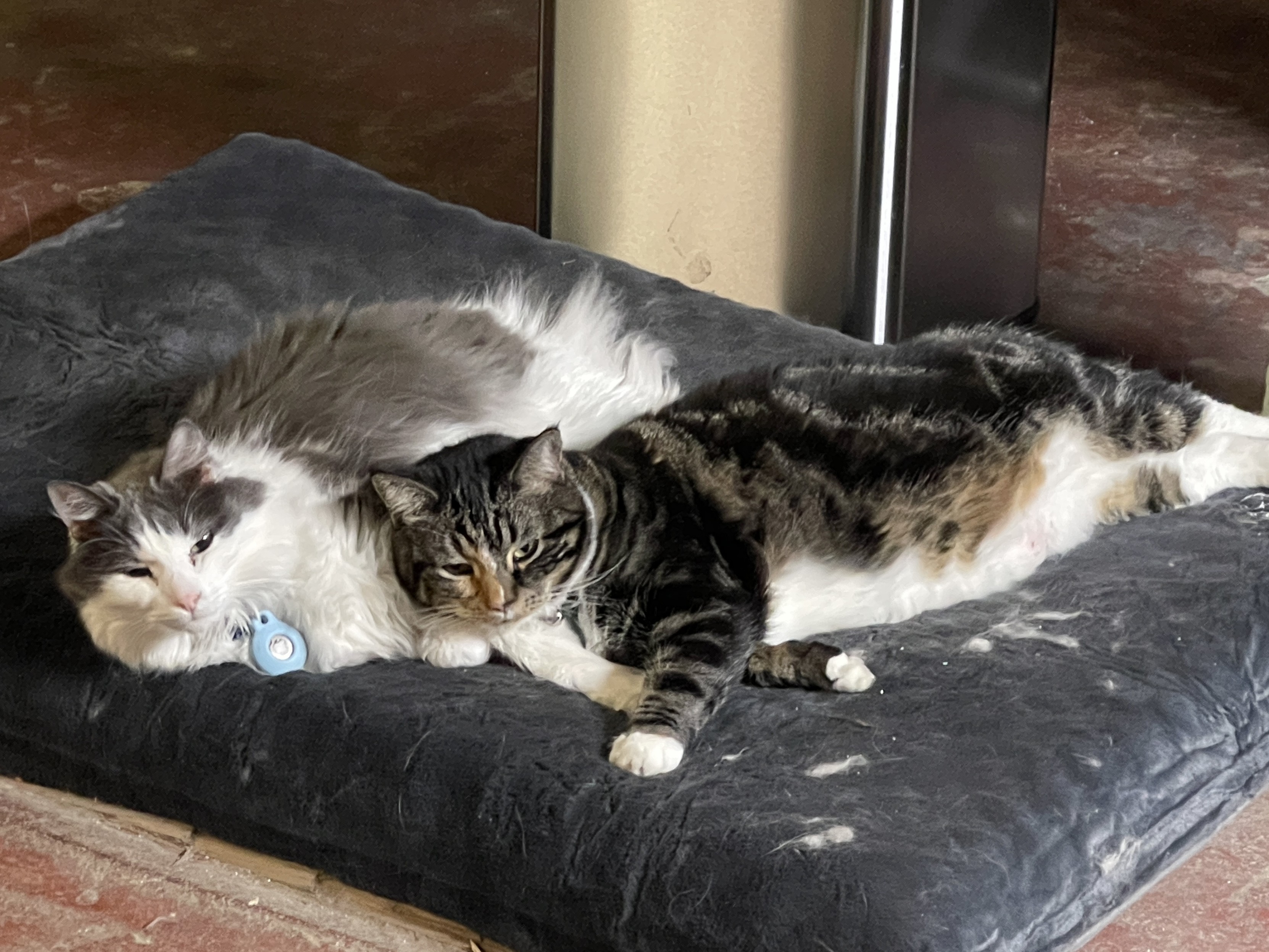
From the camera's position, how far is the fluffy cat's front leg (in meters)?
1.77

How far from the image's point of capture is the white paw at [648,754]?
1619 millimetres

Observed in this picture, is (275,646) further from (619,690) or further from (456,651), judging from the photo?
(619,690)

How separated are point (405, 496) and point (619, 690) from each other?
Result: 333 mm

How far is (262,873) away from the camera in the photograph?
1.82 metres

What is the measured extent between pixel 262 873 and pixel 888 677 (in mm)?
780

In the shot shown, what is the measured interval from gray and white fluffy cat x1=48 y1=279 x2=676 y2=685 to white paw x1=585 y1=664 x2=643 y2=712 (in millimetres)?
160

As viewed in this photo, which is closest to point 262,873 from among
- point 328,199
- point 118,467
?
point 118,467

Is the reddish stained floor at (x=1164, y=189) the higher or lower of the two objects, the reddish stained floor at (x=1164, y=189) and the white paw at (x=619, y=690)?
the higher

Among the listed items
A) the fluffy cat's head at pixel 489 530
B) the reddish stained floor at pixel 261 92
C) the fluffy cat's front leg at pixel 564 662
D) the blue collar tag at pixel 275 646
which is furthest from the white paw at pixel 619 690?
the reddish stained floor at pixel 261 92

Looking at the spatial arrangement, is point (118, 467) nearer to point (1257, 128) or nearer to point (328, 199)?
point (328, 199)

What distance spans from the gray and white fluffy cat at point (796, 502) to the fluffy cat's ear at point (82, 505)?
1.01 feet

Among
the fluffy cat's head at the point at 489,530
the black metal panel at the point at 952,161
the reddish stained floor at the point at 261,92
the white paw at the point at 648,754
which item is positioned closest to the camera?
the white paw at the point at 648,754

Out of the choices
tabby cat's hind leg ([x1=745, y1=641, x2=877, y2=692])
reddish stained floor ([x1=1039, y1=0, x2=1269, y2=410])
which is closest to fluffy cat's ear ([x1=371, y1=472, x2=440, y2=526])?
tabby cat's hind leg ([x1=745, y1=641, x2=877, y2=692])

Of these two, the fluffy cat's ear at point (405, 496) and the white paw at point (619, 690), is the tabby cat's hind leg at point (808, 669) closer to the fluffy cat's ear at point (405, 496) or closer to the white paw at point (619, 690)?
the white paw at point (619, 690)
